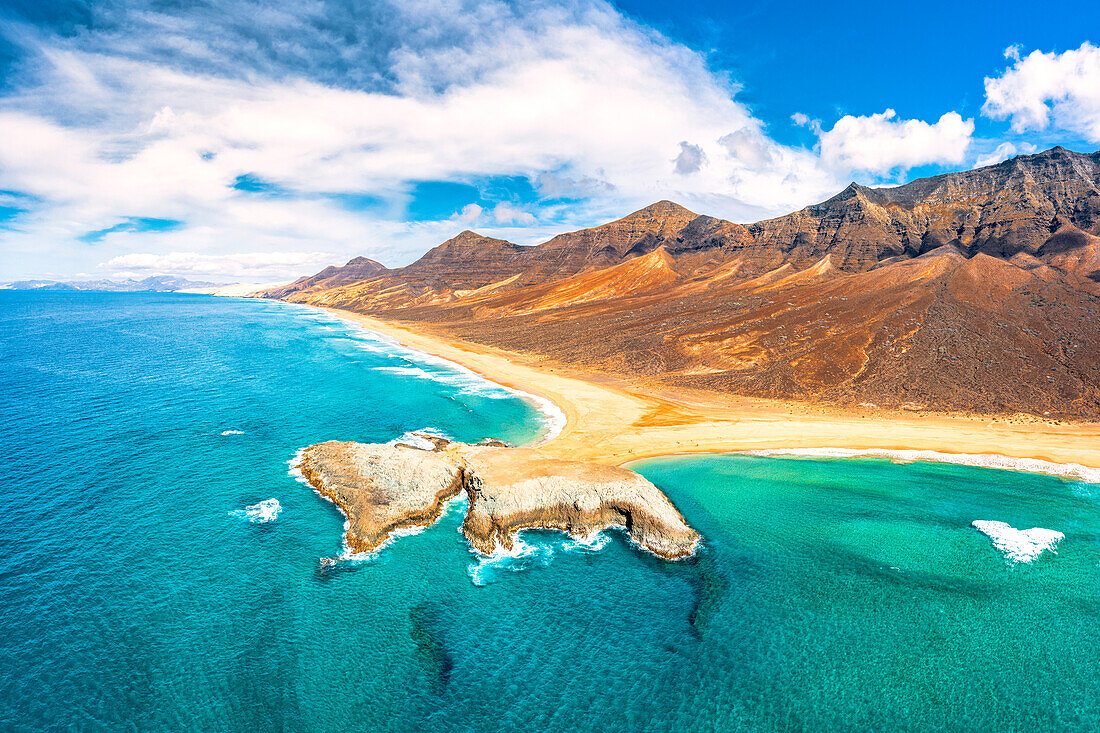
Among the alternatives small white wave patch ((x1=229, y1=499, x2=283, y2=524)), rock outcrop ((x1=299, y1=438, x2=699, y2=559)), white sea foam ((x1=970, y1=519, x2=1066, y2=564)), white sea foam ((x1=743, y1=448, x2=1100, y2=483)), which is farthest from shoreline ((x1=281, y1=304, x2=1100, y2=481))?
small white wave patch ((x1=229, y1=499, x2=283, y2=524))

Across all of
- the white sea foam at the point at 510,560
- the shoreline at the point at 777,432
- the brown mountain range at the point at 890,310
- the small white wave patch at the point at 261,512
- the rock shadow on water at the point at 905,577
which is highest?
the brown mountain range at the point at 890,310

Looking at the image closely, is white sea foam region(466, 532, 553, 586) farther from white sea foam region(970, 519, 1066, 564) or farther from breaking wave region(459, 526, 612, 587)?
white sea foam region(970, 519, 1066, 564)

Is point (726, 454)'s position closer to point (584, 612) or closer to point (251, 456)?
point (584, 612)

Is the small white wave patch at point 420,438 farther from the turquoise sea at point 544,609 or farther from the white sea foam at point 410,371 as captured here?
the white sea foam at point 410,371

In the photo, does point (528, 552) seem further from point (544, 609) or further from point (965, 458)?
point (965, 458)

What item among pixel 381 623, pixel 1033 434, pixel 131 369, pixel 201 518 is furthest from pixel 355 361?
pixel 1033 434

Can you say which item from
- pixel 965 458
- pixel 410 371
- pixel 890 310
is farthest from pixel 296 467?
pixel 890 310

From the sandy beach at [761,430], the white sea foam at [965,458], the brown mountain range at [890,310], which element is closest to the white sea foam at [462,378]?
the sandy beach at [761,430]
